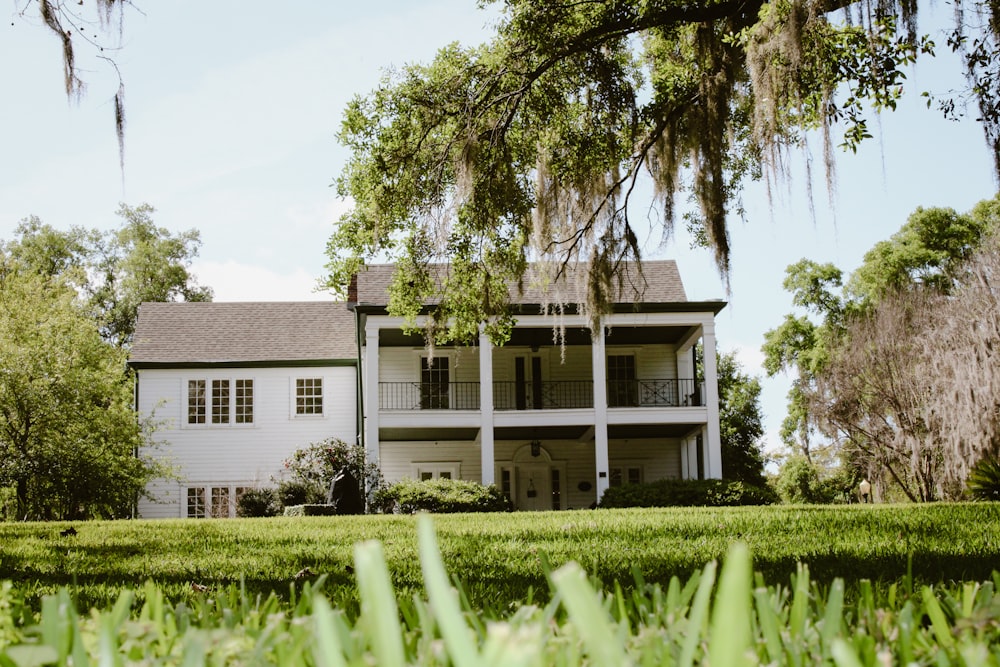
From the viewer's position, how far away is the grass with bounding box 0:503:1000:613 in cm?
456

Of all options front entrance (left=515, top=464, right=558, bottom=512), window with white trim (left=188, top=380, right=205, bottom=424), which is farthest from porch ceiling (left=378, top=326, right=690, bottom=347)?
window with white trim (left=188, top=380, right=205, bottom=424)

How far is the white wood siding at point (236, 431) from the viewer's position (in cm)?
2544

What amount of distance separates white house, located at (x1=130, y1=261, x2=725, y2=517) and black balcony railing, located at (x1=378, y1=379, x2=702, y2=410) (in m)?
0.04

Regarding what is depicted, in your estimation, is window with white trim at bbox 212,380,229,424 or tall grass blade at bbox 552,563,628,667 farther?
window with white trim at bbox 212,380,229,424

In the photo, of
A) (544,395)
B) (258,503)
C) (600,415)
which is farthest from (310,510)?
(544,395)

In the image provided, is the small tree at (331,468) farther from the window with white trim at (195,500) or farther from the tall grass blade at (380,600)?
the tall grass blade at (380,600)

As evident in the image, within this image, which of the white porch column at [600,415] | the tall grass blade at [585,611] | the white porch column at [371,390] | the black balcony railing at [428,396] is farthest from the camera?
the black balcony railing at [428,396]

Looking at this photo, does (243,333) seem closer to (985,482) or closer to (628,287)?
(628,287)

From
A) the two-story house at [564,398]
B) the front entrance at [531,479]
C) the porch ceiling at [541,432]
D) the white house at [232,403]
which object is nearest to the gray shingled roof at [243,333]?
the white house at [232,403]

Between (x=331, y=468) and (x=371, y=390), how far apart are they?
257cm

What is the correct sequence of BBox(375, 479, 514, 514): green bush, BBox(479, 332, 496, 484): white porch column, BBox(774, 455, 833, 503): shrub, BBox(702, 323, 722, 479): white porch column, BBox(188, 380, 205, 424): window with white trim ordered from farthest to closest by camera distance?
BBox(774, 455, 833, 503): shrub
BBox(188, 380, 205, 424): window with white trim
BBox(702, 323, 722, 479): white porch column
BBox(479, 332, 496, 484): white porch column
BBox(375, 479, 514, 514): green bush

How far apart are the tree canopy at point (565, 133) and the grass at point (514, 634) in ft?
25.0

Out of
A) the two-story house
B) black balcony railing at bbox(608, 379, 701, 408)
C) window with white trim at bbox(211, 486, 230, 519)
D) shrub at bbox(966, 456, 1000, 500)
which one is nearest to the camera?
shrub at bbox(966, 456, 1000, 500)

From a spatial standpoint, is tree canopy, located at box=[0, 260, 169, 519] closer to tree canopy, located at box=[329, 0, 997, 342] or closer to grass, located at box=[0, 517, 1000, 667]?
tree canopy, located at box=[329, 0, 997, 342]
